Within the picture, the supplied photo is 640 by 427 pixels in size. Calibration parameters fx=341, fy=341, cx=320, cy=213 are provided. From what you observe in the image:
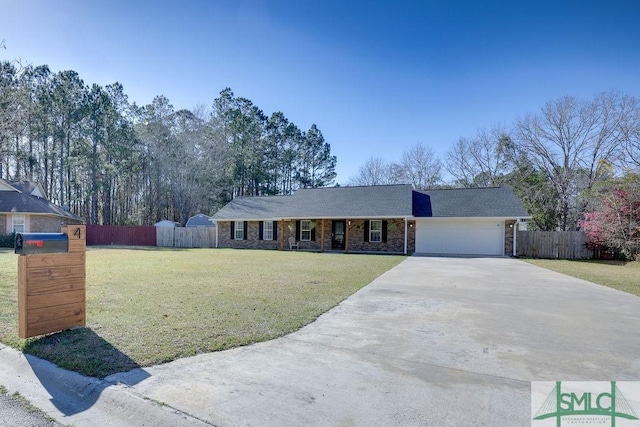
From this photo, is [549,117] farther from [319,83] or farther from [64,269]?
[64,269]

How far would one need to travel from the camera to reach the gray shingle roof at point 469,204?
18.6 m

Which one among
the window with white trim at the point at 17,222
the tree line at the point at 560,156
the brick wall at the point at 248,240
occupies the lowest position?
the brick wall at the point at 248,240

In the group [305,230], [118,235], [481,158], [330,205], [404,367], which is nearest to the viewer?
[404,367]

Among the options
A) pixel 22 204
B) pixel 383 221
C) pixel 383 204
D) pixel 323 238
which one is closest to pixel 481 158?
pixel 383 204

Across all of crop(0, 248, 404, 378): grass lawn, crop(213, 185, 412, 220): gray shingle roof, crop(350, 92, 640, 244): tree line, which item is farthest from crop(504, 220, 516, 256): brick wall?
crop(0, 248, 404, 378): grass lawn

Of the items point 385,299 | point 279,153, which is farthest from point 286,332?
point 279,153

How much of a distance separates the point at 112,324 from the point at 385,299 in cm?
469

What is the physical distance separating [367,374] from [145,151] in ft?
121

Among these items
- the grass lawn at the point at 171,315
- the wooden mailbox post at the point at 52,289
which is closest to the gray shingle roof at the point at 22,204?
the grass lawn at the point at 171,315

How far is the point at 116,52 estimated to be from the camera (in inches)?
424

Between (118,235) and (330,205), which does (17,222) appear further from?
(330,205)

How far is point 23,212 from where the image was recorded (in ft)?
74.6

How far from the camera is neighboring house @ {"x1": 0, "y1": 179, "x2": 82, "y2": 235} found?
22.9 metres

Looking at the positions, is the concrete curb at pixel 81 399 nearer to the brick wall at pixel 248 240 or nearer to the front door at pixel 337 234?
the front door at pixel 337 234
